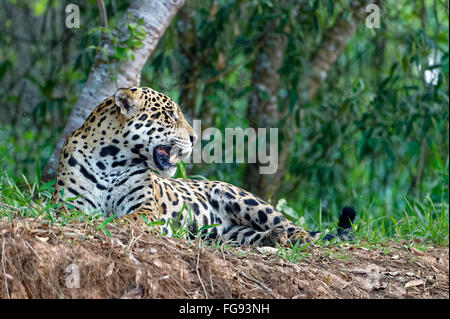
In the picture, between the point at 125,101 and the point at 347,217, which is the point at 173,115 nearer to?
the point at 125,101

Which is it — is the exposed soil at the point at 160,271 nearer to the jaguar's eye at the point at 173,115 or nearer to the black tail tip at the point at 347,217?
the black tail tip at the point at 347,217

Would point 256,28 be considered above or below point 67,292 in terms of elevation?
above

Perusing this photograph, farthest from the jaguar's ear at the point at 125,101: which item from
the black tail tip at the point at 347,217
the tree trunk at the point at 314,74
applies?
the tree trunk at the point at 314,74

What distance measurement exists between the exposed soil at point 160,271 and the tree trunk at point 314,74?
474 cm

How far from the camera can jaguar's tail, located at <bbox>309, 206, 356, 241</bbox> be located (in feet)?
18.8

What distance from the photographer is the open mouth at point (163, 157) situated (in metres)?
5.49

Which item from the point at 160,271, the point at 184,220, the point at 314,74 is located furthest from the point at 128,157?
the point at 314,74

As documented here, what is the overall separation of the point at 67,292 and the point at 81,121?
10.7 ft

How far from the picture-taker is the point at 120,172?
18.1 feet
